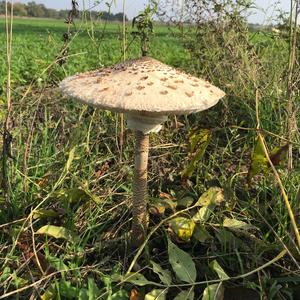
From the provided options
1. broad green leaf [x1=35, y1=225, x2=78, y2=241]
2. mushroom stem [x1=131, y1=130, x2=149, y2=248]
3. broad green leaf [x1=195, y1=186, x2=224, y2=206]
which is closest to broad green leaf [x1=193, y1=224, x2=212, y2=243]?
broad green leaf [x1=195, y1=186, x2=224, y2=206]

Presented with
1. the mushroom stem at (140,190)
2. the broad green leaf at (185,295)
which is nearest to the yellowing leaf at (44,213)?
the mushroom stem at (140,190)

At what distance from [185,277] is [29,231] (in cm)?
89

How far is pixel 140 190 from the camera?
79.0 inches

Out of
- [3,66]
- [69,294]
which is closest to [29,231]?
[69,294]

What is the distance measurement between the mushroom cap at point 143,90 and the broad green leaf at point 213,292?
0.71 metres

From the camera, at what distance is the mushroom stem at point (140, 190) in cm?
192

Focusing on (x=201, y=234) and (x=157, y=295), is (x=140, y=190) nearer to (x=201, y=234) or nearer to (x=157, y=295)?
(x=201, y=234)

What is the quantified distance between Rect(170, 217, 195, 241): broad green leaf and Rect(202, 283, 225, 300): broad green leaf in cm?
33

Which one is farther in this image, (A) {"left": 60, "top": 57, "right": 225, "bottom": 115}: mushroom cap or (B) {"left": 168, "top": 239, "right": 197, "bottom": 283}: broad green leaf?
(B) {"left": 168, "top": 239, "right": 197, "bottom": 283}: broad green leaf

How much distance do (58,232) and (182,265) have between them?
2.14 feet

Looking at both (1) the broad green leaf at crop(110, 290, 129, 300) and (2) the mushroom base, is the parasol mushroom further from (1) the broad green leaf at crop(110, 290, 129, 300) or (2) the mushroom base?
(1) the broad green leaf at crop(110, 290, 129, 300)

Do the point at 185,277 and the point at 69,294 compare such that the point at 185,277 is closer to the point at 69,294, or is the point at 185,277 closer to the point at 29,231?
the point at 69,294

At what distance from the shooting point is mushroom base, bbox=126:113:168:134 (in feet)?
5.69

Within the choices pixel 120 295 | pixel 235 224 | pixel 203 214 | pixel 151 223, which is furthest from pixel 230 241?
pixel 120 295
